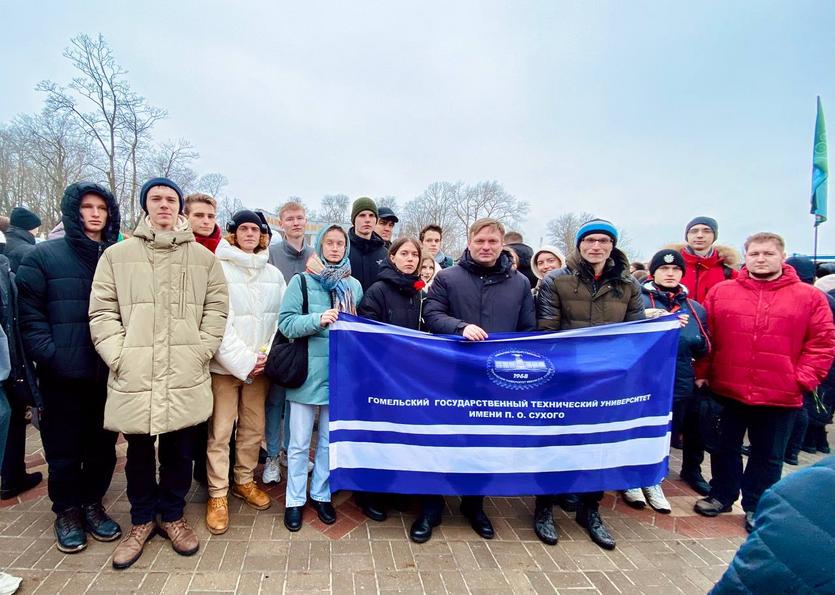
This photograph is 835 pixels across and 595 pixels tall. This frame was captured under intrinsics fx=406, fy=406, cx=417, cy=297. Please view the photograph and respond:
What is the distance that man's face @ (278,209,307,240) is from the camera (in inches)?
168

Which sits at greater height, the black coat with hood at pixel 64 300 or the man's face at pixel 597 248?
the man's face at pixel 597 248

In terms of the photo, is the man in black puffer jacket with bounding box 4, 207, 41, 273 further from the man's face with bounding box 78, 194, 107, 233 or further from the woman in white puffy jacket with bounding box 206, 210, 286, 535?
the woman in white puffy jacket with bounding box 206, 210, 286, 535

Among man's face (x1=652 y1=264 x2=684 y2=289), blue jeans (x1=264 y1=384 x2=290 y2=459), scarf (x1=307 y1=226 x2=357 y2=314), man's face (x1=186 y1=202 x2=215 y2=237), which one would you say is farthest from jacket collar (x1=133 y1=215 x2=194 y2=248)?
man's face (x1=652 y1=264 x2=684 y2=289)

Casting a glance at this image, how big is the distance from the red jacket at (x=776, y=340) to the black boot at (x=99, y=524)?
4746 mm

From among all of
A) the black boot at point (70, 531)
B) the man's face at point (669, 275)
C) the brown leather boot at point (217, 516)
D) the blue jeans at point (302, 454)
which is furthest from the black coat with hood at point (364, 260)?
the black boot at point (70, 531)

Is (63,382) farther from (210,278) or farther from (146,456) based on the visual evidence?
(210,278)

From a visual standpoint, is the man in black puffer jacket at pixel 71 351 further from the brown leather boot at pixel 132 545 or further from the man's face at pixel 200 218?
the man's face at pixel 200 218

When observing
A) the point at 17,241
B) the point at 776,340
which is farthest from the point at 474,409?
the point at 17,241

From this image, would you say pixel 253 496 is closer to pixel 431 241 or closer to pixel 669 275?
pixel 431 241

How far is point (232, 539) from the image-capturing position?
2.79m

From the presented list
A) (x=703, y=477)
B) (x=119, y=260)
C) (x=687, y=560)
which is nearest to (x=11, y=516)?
(x=119, y=260)

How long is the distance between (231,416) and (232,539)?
820 millimetres

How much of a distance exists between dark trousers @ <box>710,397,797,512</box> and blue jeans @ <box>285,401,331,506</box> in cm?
335

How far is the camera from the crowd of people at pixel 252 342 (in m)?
2.45
